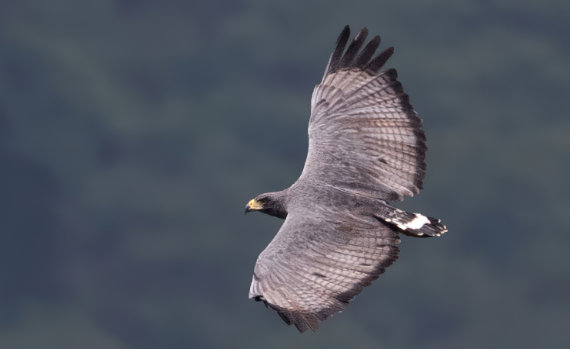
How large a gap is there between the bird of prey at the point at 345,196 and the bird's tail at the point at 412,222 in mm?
23

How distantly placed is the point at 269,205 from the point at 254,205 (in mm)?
395

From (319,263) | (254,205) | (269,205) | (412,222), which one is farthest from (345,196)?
(254,205)

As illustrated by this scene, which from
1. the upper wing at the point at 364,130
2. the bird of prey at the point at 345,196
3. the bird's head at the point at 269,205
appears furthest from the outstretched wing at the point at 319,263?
the upper wing at the point at 364,130

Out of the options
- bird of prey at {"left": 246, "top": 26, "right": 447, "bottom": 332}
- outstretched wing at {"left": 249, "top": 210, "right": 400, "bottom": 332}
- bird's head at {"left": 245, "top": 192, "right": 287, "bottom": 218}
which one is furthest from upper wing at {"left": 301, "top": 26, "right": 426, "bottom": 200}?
outstretched wing at {"left": 249, "top": 210, "right": 400, "bottom": 332}

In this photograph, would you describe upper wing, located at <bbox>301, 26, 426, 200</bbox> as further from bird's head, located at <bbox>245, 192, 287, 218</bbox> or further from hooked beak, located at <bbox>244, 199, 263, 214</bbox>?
hooked beak, located at <bbox>244, 199, 263, 214</bbox>

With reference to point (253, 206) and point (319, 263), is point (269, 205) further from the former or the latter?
point (319, 263)

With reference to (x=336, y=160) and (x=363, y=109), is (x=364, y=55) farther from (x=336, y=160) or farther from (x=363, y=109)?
(x=336, y=160)

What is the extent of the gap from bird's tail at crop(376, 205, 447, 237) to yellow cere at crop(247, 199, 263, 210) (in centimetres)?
264

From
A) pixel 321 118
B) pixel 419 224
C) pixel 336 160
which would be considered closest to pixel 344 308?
pixel 419 224

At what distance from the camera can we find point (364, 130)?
1967 cm

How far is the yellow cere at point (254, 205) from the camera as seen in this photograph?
19234 mm

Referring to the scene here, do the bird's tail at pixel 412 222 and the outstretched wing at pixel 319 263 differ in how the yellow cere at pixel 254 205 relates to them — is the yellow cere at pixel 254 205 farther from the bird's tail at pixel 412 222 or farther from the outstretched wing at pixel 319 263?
the bird's tail at pixel 412 222

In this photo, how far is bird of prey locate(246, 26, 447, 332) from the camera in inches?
656

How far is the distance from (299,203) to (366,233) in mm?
1607
